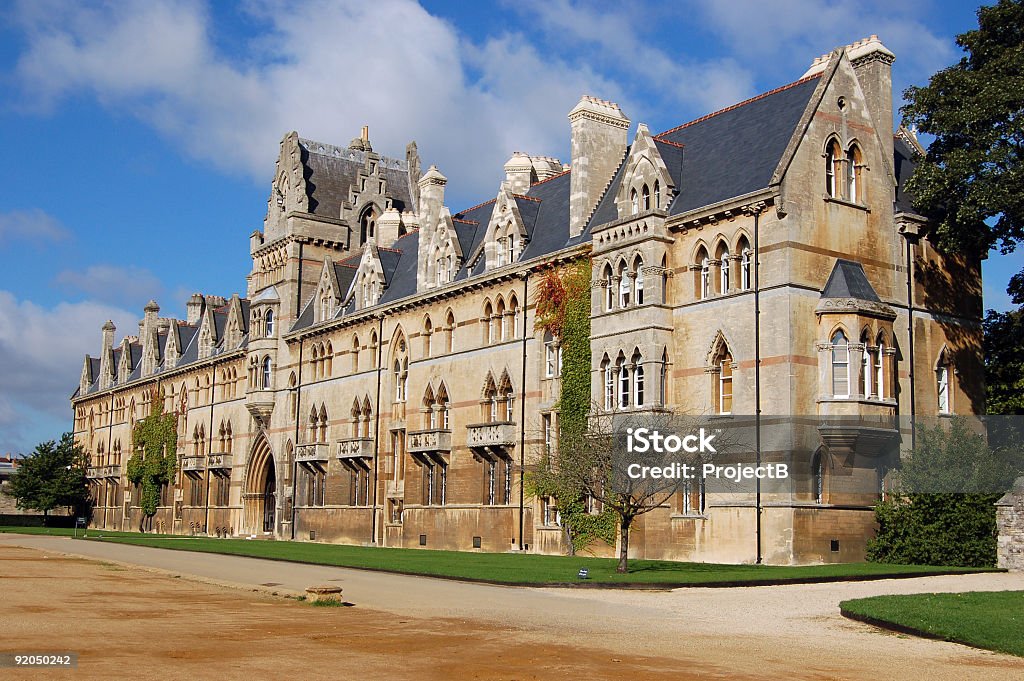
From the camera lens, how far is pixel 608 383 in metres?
38.8

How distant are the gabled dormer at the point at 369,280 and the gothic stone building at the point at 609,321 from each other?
6.6 inches

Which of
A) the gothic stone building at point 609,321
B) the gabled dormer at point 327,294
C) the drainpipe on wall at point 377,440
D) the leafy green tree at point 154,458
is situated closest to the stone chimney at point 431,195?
the gothic stone building at point 609,321

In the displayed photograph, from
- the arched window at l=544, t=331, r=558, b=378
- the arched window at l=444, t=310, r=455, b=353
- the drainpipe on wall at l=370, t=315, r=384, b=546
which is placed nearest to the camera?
the arched window at l=544, t=331, r=558, b=378

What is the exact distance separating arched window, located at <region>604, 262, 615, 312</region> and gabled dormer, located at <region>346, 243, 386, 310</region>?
A: 63.8ft

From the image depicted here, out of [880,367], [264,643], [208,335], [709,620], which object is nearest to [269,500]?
[208,335]

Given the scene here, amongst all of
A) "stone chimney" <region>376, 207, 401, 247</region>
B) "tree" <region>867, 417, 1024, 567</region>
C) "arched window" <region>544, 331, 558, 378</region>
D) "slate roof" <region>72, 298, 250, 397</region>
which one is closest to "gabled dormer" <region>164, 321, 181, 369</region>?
"slate roof" <region>72, 298, 250, 397</region>

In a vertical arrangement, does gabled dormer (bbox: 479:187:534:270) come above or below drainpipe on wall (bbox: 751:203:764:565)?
above

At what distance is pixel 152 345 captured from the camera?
89438mm

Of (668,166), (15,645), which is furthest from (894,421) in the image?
(15,645)

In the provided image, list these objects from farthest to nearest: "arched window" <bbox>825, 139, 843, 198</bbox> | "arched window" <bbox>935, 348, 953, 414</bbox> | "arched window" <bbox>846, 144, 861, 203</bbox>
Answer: "arched window" <bbox>935, 348, 953, 414</bbox>, "arched window" <bbox>846, 144, 861, 203</bbox>, "arched window" <bbox>825, 139, 843, 198</bbox>

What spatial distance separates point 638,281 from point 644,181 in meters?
3.64

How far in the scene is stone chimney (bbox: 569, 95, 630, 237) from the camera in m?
43.8

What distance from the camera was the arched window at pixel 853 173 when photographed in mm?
36250

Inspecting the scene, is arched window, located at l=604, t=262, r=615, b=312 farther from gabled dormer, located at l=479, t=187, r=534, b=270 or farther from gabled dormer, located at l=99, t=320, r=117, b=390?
gabled dormer, located at l=99, t=320, r=117, b=390
